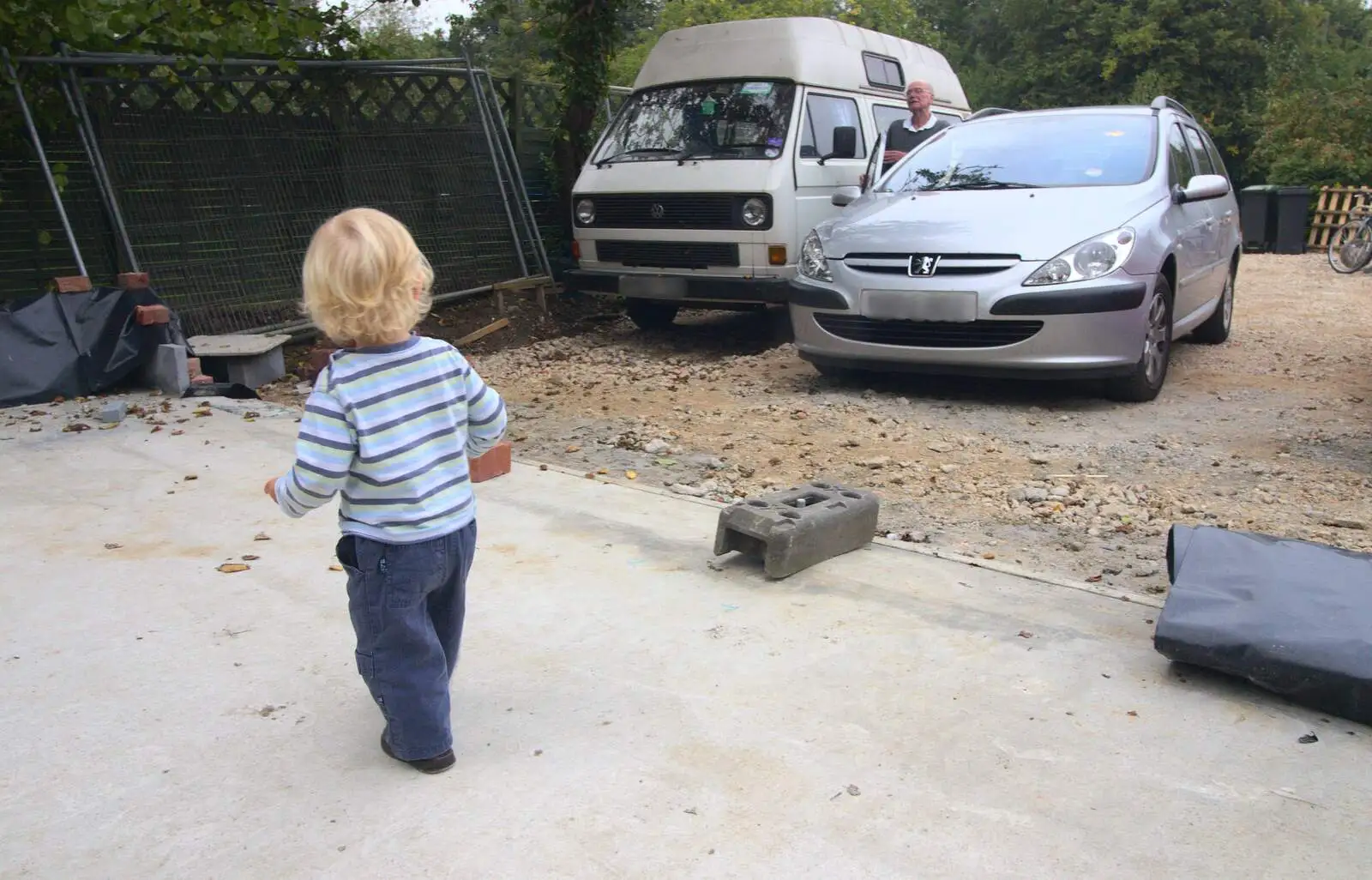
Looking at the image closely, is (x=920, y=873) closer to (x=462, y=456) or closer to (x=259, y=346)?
(x=462, y=456)

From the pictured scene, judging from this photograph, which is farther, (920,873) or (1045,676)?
(1045,676)

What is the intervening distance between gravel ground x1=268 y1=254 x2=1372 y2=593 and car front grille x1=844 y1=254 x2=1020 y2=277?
785 mm

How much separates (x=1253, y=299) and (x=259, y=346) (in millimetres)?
10372

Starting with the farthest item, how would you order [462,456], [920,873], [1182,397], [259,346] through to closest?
[259,346] < [1182,397] < [462,456] < [920,873]

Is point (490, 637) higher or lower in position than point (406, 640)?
lower

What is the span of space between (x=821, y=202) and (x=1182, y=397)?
10.7 feet

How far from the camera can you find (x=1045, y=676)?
3.19 metres

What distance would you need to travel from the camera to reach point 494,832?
2.48 meters

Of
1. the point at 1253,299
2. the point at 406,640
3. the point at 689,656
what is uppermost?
the point at 406,640

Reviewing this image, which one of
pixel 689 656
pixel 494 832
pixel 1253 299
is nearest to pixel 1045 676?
pixel 689 656

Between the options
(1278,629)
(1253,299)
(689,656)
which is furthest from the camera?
(1253,299)

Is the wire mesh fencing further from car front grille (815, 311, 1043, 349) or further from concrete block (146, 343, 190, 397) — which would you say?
car front grille (815, 311, 1043, 349)

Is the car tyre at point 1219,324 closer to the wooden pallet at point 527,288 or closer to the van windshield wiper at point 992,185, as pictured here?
the van windshield wiper at point 992,185

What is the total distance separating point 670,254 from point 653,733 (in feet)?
21.9
